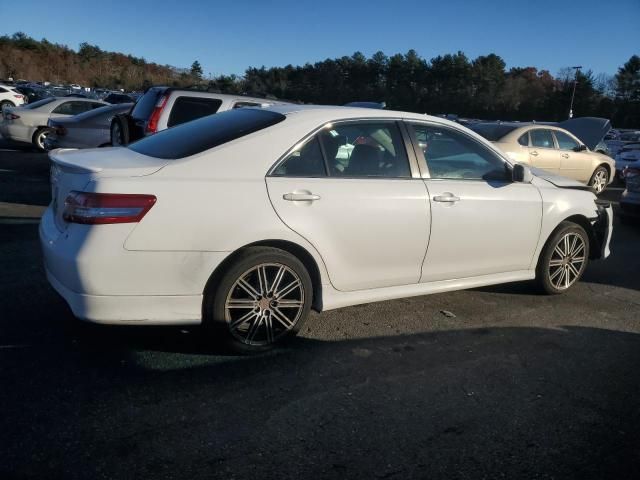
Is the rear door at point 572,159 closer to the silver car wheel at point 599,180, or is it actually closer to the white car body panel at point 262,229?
the silver car wheel at point 599,180

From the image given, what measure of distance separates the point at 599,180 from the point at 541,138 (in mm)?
2609

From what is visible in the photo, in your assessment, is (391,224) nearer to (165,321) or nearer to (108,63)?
(165,321)

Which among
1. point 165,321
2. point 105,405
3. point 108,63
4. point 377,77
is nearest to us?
point 105,405

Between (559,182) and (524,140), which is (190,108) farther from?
(524,140)

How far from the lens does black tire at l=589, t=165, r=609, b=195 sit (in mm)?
12923

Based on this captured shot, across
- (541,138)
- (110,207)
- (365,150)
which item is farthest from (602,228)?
(541,138)

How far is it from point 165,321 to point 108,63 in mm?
105490

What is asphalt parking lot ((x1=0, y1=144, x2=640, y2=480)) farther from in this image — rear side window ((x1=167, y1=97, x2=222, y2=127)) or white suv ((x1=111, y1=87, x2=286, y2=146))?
rear side window ((x1=167, y1=97, x2=222, y2=127))

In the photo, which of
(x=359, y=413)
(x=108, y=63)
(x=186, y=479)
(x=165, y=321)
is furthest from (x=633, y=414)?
(x=108, y=63)

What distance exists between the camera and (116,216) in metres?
3.07

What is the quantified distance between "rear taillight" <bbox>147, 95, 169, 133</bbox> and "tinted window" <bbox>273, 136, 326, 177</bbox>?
4.72 meters

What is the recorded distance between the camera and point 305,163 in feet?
12.2

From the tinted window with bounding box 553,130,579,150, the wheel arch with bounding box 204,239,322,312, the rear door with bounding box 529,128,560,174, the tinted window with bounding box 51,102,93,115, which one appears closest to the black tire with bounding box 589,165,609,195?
the tinted window with bounding box 553,130,579,150

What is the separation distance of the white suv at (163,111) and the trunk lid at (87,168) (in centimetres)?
415
